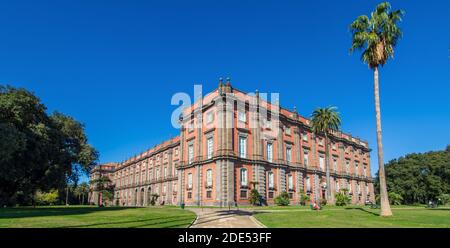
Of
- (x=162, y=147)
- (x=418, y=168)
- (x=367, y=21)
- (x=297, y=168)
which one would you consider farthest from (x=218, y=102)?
(x=418, y=168)

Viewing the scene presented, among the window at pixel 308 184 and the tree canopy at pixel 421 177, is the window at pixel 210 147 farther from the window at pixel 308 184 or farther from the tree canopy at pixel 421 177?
the tree canopy at pixel 421 177

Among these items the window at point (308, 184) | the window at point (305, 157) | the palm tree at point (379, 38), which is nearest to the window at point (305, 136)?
the window at point (305, 157)

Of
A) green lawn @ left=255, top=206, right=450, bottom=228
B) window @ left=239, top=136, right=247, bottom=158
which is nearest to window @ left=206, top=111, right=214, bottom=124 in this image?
window @ left=239, top=136, right=247, bottom=158

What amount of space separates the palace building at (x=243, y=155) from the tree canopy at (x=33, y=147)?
1430 cm

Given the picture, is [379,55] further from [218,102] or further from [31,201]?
[31,201]

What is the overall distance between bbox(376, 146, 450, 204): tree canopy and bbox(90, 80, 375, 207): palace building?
51.4 feet

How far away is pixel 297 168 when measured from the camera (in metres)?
48.7

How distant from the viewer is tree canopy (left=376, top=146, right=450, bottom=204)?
66.3 meters

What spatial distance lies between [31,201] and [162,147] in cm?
2757

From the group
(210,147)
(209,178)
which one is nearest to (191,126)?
(210,147)

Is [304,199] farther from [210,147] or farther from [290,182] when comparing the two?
[210,147]

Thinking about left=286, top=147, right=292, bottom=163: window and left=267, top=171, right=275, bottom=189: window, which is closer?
left=267, top=171, right=275, bottom=189: window

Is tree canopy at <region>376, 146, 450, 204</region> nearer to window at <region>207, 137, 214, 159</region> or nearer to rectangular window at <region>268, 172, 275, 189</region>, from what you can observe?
rectangular window at <region>268, 172, 275, 189</region>
